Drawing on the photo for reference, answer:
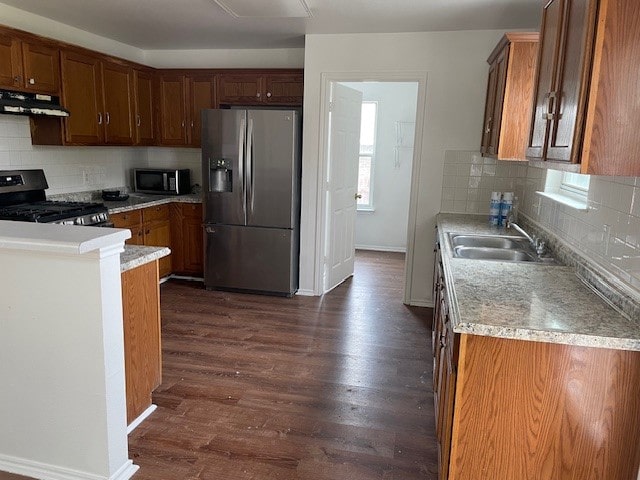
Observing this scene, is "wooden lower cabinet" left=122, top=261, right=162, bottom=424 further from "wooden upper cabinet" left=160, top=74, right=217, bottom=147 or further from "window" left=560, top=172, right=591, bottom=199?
"wooden upper cabinet" left=160, top=74, right=217, bottom=147

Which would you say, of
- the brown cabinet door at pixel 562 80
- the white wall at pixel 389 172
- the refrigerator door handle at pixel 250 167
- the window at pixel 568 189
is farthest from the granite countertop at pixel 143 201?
the brown cabinet door at pixel 562 80

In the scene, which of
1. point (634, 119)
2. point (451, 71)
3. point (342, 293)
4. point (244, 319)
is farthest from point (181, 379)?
point (451, 71)

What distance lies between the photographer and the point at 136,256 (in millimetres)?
2211

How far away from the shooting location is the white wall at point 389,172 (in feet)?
20.4

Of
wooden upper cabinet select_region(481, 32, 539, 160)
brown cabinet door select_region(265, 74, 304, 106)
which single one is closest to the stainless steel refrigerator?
brown cabinet door select_region(265, 74, 304, 106)

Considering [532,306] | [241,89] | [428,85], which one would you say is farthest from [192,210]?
[532,306]

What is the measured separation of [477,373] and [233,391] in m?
1.63

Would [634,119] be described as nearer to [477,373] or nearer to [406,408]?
[477,373]

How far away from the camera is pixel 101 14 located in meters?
3.68

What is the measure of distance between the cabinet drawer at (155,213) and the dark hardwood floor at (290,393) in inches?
32.4

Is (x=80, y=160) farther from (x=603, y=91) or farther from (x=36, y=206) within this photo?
(x=603, y=91)

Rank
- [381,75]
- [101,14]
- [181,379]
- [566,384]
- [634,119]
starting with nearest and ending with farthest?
[634,119] → [566,384] → [181,379] → [101,14] → [381,75]

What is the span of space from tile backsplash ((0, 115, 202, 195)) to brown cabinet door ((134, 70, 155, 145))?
37cm

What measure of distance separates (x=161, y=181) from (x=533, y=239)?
362 cm
